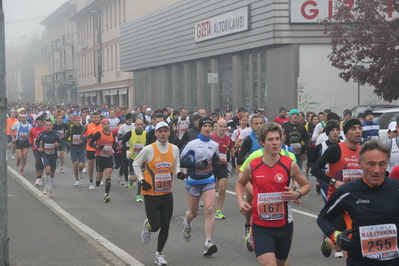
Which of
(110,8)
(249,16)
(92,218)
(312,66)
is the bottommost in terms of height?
(92,218)

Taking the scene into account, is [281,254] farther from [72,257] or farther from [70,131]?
[70,131]

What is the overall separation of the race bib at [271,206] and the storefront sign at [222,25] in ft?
82.7

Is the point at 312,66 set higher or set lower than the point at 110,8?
lower

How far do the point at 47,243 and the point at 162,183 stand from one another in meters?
1.97

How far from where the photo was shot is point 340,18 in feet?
78.5

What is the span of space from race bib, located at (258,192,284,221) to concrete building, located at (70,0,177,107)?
165 feet

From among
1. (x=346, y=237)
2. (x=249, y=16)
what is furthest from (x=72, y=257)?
(x=249, y=16)

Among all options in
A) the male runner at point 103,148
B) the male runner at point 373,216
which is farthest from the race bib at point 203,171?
the male runner at point 103,148

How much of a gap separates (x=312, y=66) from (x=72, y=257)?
20.6m

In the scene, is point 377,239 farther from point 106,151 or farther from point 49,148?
point 49,148

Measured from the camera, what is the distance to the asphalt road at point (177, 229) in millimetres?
8664

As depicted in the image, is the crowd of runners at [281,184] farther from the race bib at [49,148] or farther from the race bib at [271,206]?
the race bib at [49,148]

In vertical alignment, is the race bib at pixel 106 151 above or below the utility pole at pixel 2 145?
below

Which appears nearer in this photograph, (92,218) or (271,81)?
(92,218)
